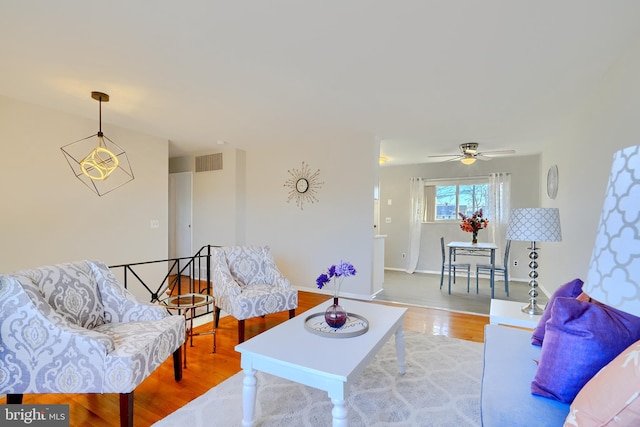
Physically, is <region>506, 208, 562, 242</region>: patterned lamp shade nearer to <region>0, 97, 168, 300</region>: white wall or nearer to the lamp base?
the lamp base

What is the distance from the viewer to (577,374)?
1.12 meters

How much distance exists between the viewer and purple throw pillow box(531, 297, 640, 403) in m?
1.09

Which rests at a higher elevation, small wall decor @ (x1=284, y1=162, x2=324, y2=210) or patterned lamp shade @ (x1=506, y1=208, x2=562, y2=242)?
small wall decor @ (x1=284, y1=162, x2=324, y2=210)

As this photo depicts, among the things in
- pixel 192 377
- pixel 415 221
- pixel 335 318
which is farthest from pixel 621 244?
pixel 415 221

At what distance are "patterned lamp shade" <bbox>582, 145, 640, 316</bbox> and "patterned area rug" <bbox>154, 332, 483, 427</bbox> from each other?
5.14 feet

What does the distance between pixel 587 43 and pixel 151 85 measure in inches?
134

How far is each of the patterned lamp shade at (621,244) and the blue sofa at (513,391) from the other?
75 cm

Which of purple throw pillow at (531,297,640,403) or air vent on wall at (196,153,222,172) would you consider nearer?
purple throw pillow at (531,297,640,403)

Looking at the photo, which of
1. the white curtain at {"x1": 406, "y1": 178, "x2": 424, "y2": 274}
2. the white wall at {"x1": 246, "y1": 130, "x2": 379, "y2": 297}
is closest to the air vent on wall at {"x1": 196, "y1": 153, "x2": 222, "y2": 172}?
the white wall at {"x1": 246, "y1": 130, "x2": 379, "y2": 297}

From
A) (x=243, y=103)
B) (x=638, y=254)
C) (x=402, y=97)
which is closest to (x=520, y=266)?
(x=402, y=97)

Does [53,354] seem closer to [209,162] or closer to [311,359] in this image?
[311,359]

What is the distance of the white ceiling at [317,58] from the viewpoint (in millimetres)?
1795

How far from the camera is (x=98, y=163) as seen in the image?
3852 mm

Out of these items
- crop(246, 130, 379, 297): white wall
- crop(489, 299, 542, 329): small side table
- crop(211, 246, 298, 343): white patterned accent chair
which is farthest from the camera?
crop(246, 130, 379, 297): white wall
